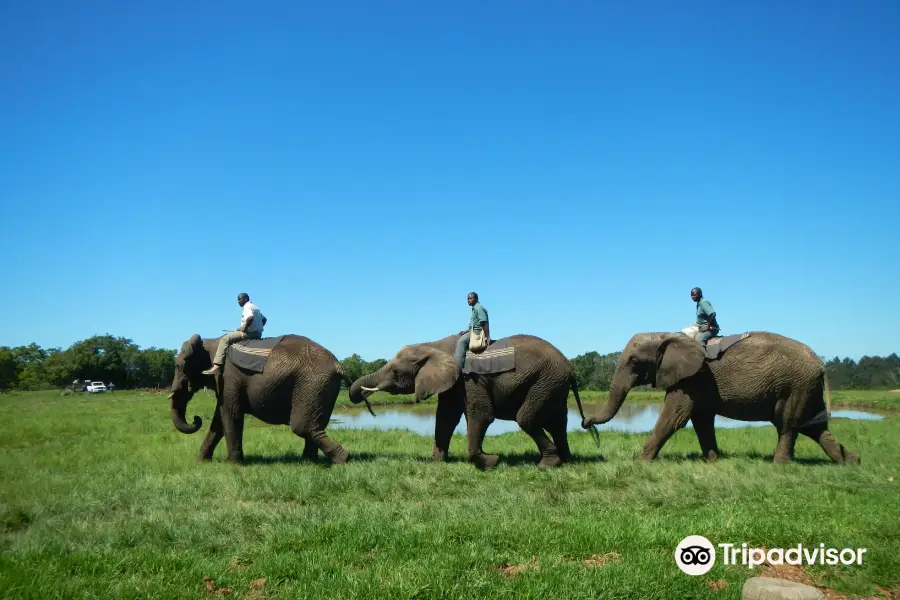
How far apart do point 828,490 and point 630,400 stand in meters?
45.0

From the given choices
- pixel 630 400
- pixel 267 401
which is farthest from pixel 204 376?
pixel 630 400

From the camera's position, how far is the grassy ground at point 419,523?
6215 millimetres

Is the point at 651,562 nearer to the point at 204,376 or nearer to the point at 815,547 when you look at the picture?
the point at 815,547

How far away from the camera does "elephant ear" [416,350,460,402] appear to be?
44.3 feet

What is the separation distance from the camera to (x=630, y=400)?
5375cm

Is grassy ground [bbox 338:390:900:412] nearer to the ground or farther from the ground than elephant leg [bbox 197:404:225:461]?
nearer to the ground

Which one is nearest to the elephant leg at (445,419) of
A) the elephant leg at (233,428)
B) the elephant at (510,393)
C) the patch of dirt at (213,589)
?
the elephant at (510,393)

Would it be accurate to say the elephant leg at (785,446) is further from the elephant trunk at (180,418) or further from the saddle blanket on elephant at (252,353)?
the elephant trunk at (180,418)

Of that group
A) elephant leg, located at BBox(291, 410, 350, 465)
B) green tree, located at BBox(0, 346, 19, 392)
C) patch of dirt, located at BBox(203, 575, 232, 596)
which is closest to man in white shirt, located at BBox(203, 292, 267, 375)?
elephant leg, located at BBox(291, 410, 350, 465)

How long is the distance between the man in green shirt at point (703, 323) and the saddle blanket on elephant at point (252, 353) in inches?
335

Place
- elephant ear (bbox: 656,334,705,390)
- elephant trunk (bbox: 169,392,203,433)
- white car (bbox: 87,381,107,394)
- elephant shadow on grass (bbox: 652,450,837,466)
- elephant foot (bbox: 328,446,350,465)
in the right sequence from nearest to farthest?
elephant foot (bbox: 328,446,350,465) < elephant ear (bbox: 656,334,705,390) < elephant shadow on grass (bbox: 652,450,837,466) < elephant trunk (bbox: 169,392,203,433) < white car (bbox: 87,381,107,394)

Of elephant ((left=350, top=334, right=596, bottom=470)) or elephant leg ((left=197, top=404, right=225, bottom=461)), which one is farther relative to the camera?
elephant leg ((left=197, top=404, right=225, bottom=461))

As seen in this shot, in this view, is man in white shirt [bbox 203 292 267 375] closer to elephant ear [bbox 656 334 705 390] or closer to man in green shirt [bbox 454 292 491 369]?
man in green shirt [bbox 454 292 491 369]

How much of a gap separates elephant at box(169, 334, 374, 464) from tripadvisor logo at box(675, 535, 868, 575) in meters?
7.88
